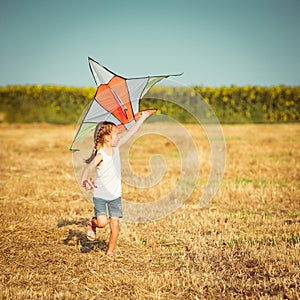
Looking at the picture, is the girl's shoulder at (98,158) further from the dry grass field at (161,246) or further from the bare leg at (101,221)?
the dry grass field at (161,246)

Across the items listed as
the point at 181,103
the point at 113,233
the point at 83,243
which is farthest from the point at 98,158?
the point at 181,103

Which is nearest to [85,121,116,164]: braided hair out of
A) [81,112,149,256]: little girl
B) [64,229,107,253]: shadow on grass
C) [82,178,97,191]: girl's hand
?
[81,112,149,256]: little girl

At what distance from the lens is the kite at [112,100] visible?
548 centimetres

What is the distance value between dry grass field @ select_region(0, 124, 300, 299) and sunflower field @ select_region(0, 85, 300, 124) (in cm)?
2090

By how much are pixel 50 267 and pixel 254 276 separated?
2.23m

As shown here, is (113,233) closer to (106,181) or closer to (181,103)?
(106,181)

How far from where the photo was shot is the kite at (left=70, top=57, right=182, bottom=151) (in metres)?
5.48

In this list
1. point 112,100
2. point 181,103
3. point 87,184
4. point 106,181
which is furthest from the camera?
point 181,103

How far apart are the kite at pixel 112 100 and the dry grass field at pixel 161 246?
4.88ft

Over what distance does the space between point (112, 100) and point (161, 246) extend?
6.46 feet

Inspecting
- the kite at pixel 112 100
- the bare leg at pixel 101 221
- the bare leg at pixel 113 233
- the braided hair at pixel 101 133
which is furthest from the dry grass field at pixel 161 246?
the kite at pixel 112 100

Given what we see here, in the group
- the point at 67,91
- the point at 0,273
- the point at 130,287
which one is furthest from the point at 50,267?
the point at 67,91

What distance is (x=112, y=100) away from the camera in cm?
558

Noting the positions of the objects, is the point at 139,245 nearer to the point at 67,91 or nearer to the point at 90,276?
the point at 90,276
